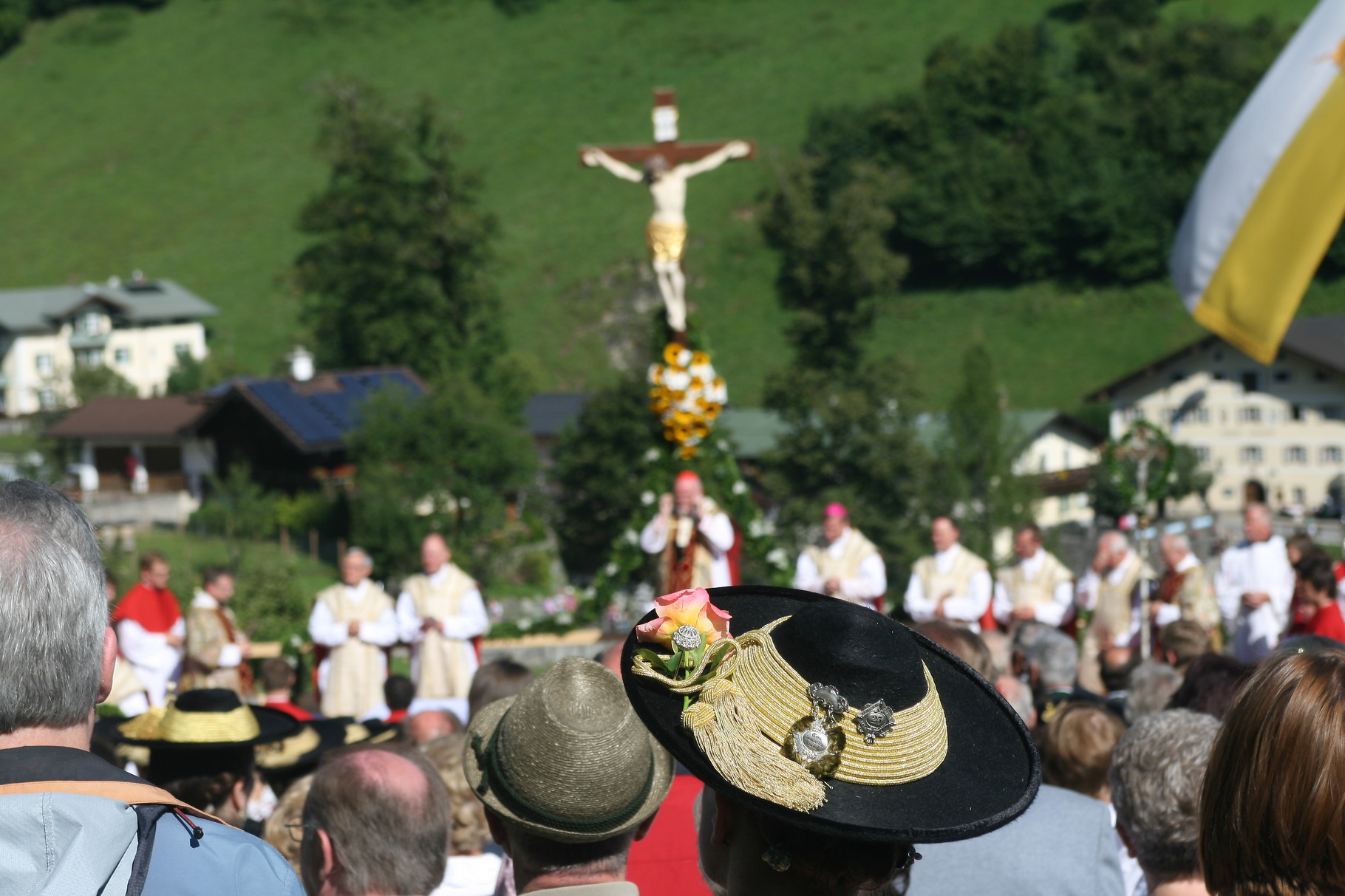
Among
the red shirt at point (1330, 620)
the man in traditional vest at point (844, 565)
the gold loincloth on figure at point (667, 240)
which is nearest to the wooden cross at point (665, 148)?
the gold loincloth on figure at point (667, 240)

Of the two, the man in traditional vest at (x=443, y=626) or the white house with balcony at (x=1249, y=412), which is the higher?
the man in traditional vest at (x=443, y=626)

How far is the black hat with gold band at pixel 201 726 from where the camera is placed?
407 cm

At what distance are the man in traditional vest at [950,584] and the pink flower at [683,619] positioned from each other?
7.34 metres

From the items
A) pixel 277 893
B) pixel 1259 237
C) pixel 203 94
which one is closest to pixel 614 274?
pixel 203 94

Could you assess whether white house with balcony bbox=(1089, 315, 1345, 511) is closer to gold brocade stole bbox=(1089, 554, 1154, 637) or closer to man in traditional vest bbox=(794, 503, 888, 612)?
gold brocade stole bbox=(1089, 554, 1154, 637)

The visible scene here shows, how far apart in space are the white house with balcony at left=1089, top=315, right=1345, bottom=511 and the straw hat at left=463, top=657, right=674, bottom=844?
45835mm

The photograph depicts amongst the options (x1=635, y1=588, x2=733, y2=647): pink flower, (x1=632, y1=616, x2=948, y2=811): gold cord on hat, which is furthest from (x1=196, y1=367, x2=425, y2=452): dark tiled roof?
(x1=632, y1=616, x2=948, y2=811): gold cord on hat

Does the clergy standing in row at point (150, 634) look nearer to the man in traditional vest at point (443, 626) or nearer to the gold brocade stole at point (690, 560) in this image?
A: the man in traditional vest at point (443, 626)

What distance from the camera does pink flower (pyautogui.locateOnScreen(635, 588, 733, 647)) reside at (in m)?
2.24

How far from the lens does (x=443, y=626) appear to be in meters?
9.17

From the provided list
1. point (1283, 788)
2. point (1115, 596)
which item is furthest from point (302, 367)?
point (1283, 788)

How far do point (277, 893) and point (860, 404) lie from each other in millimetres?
35085

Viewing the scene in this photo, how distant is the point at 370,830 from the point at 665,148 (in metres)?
8.40

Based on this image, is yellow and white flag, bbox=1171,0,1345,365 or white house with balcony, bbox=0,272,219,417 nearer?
yellow and white flag, bbox=1171,0,1345,365
